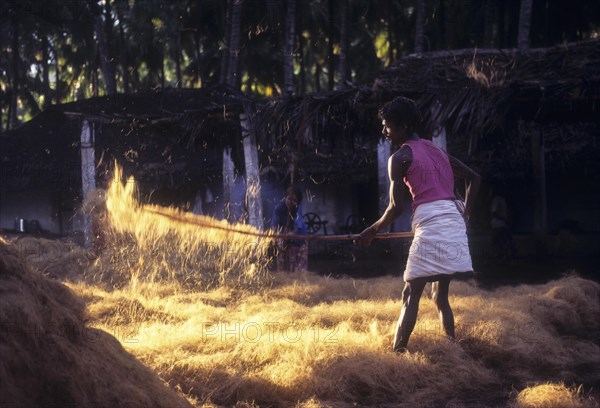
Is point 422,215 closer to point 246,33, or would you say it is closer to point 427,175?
point 427,175

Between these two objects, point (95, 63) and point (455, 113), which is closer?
point (455, 113)

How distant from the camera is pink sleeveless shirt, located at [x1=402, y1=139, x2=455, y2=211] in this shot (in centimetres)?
460

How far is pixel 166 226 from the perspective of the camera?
18.6 ft

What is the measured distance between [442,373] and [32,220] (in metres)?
18.2

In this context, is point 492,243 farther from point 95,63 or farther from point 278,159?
point 95,63

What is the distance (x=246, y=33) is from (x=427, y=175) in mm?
19558

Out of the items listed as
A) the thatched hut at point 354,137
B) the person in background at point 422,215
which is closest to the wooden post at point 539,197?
the thatched hut at point 354,137

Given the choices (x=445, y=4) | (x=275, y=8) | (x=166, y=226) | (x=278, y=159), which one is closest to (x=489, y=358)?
(x=166, y=226)

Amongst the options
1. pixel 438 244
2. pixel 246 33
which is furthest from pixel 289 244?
pixel 246 33

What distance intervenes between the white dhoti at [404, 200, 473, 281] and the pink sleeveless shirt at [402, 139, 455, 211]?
0.05 meters

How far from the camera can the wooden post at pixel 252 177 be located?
9.85 meters

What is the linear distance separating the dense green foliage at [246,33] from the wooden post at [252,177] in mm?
8004

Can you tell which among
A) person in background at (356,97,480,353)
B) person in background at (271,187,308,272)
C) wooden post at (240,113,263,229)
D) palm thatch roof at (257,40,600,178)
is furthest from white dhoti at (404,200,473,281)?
wooden post at (240,113,263,229)

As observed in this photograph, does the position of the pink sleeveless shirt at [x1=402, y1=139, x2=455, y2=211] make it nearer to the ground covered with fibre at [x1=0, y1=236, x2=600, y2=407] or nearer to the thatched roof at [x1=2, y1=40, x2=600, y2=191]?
the ground covered with fibre at [x1=0, y1=236, x2=600, y2=407]
